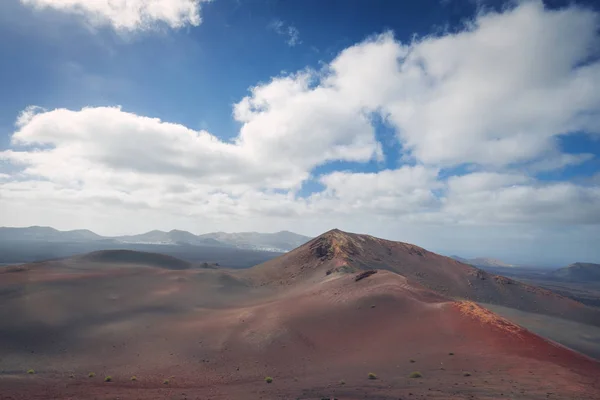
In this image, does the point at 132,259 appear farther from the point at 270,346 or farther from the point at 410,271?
the point at 270,346

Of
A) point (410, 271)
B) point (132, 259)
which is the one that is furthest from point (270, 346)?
point (132, 259)

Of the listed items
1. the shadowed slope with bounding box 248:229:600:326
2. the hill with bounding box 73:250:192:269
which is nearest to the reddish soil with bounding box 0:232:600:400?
the shadowed slope with bounding box 248:229:600:326

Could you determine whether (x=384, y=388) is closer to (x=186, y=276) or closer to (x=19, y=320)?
(x=19, y=320)

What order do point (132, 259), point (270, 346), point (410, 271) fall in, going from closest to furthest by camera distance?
point (270, 346) < point (410, 271) < point (132, 259)

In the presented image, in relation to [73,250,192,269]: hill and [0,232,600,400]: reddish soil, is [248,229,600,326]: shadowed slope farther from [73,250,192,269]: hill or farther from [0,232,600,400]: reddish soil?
[73,250,192,269]: hill

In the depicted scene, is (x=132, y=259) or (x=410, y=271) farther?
(x=132, y=259)

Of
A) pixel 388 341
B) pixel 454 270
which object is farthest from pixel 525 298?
pixel 388 341
